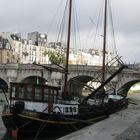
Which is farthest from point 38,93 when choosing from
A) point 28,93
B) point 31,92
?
point 28,93

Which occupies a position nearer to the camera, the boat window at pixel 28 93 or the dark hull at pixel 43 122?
the dark hull at pixel 43 122

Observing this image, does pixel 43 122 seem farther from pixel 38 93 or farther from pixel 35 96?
pixel 38 93

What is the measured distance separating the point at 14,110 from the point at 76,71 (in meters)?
46.0

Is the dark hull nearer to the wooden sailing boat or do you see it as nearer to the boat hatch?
the wooden sailing boat

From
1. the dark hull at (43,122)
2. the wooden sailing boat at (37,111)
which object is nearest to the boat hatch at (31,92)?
the wooden sailing boat at (37,111)

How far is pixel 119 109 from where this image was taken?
43.7 meters

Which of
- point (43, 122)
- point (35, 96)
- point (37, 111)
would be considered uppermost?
point (35, 96)

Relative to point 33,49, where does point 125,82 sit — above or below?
below

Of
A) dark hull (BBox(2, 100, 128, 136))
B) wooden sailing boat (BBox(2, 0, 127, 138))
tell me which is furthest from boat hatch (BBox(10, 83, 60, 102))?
dark hull (BBox(2, 100, 128, 136))

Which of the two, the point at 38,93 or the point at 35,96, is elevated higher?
the point at 38,93

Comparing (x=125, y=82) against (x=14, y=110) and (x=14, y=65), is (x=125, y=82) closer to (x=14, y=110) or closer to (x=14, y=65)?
(x=14, y=65)

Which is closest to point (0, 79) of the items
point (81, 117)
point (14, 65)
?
point (14, 65)

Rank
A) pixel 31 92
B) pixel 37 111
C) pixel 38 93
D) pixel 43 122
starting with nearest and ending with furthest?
pixel 43 122 → pixel 37 111 → pixel 31 92 → pixel 38 93

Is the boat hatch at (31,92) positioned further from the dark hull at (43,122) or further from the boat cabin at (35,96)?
the dark hull at (43,122)
